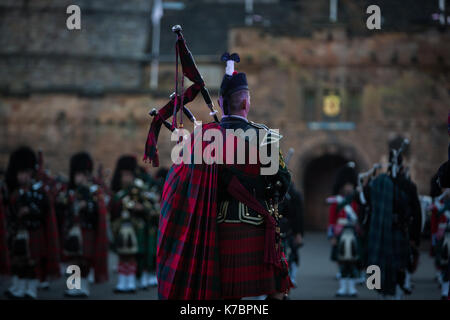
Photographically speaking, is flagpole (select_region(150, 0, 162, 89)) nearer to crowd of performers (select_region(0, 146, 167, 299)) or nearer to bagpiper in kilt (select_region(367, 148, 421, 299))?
crowd of performers (select_region(0, 146, 167, 299))

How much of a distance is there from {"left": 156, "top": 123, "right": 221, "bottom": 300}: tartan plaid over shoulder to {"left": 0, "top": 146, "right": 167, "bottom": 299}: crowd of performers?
5.75m

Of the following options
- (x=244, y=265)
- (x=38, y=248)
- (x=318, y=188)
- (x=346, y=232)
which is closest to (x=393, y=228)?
(x=346, y=232)

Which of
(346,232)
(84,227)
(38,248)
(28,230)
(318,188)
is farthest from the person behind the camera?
(318,188)

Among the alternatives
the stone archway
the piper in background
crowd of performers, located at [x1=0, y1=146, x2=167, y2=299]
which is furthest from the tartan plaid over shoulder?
the stone archway

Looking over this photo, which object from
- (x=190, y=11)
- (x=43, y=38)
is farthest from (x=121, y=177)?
(x=190, y=11)

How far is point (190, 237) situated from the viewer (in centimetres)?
541

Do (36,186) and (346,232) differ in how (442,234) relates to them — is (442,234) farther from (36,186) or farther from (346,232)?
(36,186)

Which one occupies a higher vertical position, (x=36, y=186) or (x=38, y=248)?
(x=36, y=186)

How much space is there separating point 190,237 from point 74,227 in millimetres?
6522

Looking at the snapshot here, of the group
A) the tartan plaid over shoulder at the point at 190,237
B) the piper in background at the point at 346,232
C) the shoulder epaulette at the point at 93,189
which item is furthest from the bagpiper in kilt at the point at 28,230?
the tartan plaid over shoulder at the point at 190,237

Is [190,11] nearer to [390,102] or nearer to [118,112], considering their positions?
[118,112]

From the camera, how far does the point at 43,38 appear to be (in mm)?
33781

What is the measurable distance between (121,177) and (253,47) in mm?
15006

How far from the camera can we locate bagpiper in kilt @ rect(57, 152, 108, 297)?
11.4 meters
